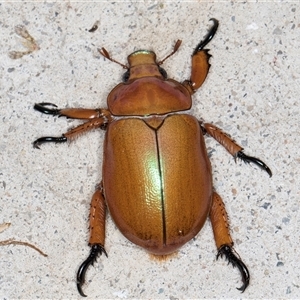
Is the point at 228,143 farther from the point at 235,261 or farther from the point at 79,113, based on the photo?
the point at 79,113

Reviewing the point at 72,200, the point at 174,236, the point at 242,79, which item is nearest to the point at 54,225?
the point at 72,200

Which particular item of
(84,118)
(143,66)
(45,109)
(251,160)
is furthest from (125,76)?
(251,160)

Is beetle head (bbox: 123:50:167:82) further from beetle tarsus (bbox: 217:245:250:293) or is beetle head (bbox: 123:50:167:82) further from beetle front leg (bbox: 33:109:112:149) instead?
beetle tarsus (bbox: 217:245:250:293)

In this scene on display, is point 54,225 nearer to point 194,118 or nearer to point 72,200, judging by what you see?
point 72,200

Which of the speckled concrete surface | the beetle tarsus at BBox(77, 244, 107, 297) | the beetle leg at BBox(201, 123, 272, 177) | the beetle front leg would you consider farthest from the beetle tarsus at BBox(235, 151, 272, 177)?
the beetle tarsus at BBox(77, 244, 107, 297)

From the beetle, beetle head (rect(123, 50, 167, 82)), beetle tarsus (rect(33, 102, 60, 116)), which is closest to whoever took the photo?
the beetle

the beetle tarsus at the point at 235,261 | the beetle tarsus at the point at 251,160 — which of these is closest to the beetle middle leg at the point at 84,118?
the beetle tarsus at the point at 251,160

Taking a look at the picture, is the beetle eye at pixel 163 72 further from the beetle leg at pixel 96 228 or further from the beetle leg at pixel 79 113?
the beetle leg at pixel 96 228
